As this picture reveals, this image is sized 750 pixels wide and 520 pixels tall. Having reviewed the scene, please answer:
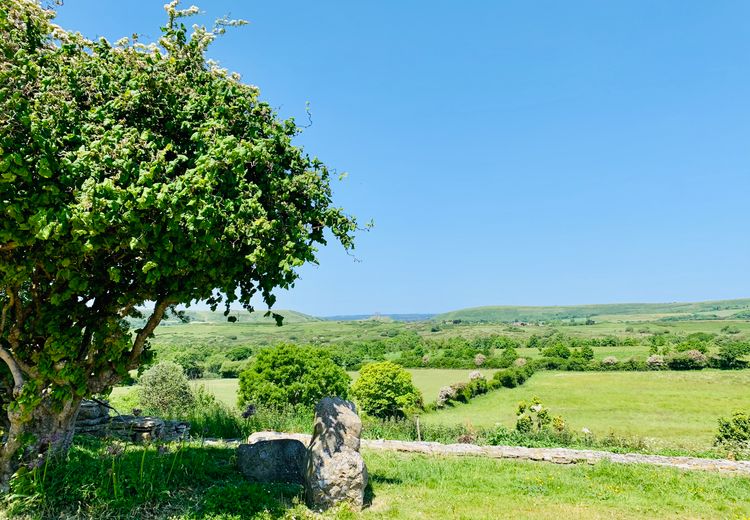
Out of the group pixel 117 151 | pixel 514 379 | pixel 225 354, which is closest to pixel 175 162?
pixel 117 151

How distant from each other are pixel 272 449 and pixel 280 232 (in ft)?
19.5

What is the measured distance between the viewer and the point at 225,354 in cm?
6831

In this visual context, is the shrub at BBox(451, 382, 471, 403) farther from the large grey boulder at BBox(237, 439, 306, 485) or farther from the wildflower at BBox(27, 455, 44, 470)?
the wildflower at BBox(27, 455, 44, 470)

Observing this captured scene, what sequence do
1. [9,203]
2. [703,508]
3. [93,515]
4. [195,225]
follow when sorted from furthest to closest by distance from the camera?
[703,508], [93,515], [195,225], [9,203]

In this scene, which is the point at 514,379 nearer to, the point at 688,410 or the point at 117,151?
the point at 688,410

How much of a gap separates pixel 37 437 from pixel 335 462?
5951 millimetres

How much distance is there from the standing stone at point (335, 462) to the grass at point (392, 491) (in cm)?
33

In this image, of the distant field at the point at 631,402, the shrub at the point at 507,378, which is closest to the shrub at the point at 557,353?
the distant field at the point at 631,402

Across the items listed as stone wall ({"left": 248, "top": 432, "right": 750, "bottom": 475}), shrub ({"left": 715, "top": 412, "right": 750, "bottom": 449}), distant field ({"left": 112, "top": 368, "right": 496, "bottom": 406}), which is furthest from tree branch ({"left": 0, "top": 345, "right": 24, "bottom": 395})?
distant field ({"left": 112, "top": 368, "right": 496, "bottom": 406})

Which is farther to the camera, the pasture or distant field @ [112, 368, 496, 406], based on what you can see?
distant field @ [112, 368, 496, 406]

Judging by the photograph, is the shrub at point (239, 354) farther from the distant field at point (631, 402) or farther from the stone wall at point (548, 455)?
the stone wall at point (548, 455)

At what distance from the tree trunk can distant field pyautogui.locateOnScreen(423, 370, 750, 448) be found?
85.8 ft

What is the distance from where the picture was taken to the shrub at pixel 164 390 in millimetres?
22297

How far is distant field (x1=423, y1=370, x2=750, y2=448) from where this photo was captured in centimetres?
3894
